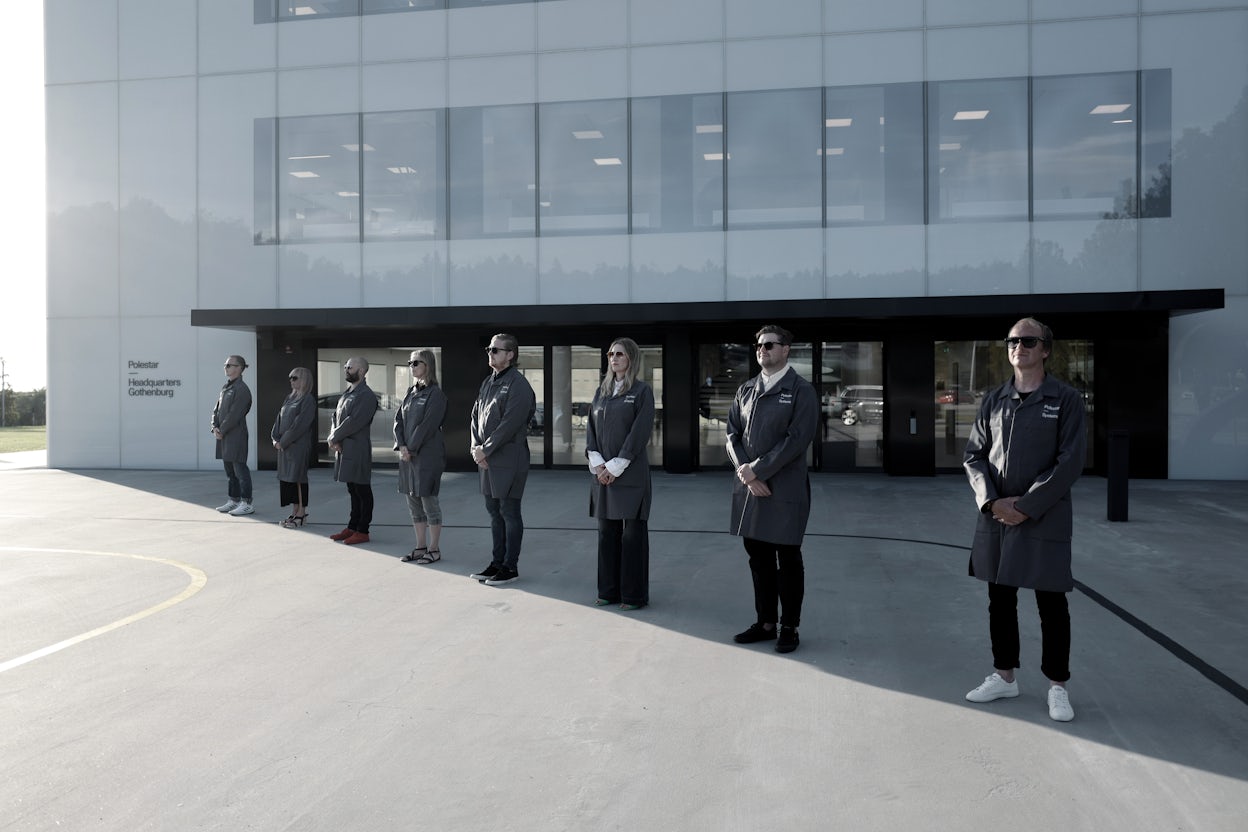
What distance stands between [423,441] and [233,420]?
4380 mm

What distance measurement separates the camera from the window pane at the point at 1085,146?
15.3 m

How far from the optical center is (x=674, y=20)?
652 inches

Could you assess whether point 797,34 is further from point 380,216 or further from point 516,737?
point 516,737

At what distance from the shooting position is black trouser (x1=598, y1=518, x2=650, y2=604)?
6.59 meters

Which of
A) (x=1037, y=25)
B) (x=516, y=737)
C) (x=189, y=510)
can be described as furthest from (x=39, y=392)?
(x=516, y=737)

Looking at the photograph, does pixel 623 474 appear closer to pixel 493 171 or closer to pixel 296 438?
pixel 296 438

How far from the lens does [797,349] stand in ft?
55.5

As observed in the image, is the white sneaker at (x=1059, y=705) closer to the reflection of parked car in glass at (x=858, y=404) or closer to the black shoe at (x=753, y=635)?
the black shoe at (x=753, y=635)

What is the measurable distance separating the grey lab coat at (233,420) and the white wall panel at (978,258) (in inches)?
441

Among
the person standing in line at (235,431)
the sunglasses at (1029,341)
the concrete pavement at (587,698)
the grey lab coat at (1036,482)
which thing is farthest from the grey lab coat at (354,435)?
the sunglasses at (1029,341)

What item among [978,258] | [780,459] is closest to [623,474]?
[780,459]

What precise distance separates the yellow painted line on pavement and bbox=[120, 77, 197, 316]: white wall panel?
10.3 m

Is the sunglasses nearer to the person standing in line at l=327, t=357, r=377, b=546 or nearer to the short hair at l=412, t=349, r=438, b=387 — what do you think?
the short hair at l=412, t=349, r=438, b=387

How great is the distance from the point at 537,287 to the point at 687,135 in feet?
12.9
